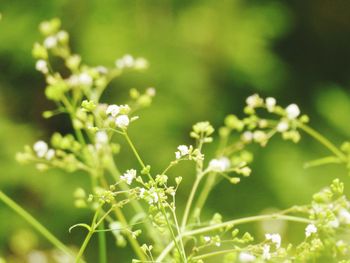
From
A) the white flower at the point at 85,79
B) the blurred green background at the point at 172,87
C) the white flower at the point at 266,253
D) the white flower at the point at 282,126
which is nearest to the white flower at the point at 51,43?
the white flower at the point at 85,79

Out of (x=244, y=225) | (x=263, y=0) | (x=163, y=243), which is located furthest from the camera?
(x=263, y=0)

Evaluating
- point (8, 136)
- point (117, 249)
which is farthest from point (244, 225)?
point (8, 136)

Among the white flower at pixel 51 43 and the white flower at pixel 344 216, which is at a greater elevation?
the white flower at pixel 51 43

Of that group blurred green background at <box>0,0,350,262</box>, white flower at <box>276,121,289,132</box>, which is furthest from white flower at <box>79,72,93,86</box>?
blurred green background at <box>0,0,350,262</box>

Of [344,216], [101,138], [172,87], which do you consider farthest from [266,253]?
[172,87]

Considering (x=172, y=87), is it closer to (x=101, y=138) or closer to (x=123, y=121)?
(x=101, y=138)

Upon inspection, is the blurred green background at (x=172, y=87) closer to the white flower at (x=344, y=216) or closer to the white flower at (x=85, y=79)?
the white flower at (x=85, y=79)

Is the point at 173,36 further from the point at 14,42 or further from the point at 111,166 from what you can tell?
the point at 111,166
